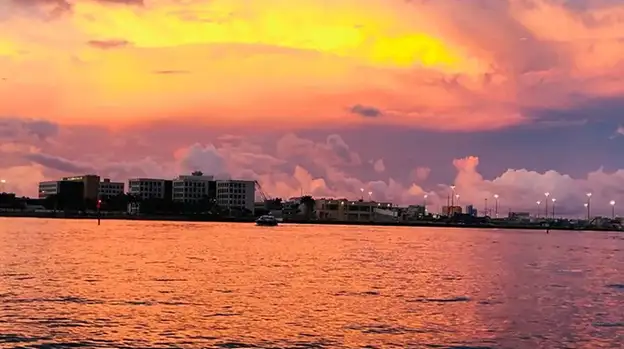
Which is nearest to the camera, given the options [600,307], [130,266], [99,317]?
[99,317]

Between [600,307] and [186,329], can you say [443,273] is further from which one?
[186,329]

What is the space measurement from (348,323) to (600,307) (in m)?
19.2

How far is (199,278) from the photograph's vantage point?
5866 cm

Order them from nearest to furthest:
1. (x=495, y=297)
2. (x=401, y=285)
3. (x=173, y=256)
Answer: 1. (x=495, y=297)
2. (x=401, y=285)
3. (x=173, y=256)

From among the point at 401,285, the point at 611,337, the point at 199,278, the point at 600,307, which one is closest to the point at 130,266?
the point at 199,278

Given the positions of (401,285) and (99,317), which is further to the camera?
(401,285)

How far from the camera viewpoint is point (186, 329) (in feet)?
116

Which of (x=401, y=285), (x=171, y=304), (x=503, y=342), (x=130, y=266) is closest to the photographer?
(x=503, y=342)

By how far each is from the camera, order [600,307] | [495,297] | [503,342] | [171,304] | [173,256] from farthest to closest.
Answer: [173,256] < [495,297] < [600,307] < [171,304] < [503,342]

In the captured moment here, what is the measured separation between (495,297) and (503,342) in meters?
18.3

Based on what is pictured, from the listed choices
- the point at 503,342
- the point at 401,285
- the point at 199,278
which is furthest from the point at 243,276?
the point at 503,342

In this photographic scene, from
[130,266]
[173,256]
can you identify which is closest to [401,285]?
[130,266]

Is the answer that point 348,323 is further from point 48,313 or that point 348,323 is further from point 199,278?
point 199,278

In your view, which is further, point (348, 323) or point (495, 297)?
point (495, 297)
